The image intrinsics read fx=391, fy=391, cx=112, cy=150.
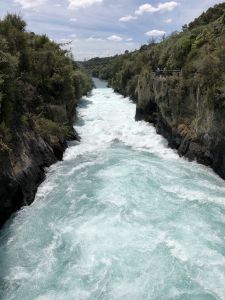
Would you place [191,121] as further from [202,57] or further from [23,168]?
[23,168]

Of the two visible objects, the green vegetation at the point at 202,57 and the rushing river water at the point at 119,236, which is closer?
the rushing river water at the point at 119,236

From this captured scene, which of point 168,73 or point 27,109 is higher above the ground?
point 168,73

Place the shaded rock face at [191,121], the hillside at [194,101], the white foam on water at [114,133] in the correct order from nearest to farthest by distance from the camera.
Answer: the shaded rock face at [191,121] < the hillside at [194,101] < the white foam on water at [114,133]

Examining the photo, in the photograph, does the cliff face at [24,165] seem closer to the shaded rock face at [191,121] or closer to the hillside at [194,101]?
the shaded rock face at [191,121]

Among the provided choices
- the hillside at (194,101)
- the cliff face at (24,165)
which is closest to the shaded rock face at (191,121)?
the hillside at (194,101)

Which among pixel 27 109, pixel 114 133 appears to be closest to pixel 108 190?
pixel 27 109

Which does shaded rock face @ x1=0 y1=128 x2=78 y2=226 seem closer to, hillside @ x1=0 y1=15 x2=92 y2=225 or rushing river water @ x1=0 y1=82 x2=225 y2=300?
hillside @ x1=0 y1=15 x2=92 y2=225

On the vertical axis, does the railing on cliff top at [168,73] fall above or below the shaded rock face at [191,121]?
above

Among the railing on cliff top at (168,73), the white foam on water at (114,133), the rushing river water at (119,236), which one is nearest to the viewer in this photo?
the rushing river water at (119,236)
